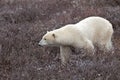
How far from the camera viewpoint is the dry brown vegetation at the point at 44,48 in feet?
17.5

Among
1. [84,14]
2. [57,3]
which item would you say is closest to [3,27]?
[84,14]

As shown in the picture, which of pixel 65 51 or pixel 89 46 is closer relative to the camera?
pixel 89 46

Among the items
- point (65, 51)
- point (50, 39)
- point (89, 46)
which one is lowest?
point (65, 51)

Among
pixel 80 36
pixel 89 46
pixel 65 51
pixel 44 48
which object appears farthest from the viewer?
pixel 44 48

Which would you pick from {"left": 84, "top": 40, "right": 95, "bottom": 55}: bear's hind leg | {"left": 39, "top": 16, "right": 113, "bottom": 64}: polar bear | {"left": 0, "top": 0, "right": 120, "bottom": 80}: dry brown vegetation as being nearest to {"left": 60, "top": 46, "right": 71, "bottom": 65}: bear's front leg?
{"left": 39, "top": 16, "right": 113, "bottom": 64}: polar bear

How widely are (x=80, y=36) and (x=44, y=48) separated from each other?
925mm

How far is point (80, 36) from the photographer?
7.35m

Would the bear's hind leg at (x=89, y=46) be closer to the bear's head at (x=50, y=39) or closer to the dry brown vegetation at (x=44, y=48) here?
the dry brown vegetation at (x=44, y=48)

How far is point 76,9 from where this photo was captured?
39.0 ft

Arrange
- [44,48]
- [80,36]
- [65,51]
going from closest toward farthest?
[80,36] → [65,51] → [44,48]

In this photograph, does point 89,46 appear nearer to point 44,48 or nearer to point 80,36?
point 80,36

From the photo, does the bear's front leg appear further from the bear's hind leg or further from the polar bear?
the bear's hind leg

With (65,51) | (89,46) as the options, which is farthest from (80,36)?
(65,51)

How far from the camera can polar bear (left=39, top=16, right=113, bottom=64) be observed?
23.8 ft
